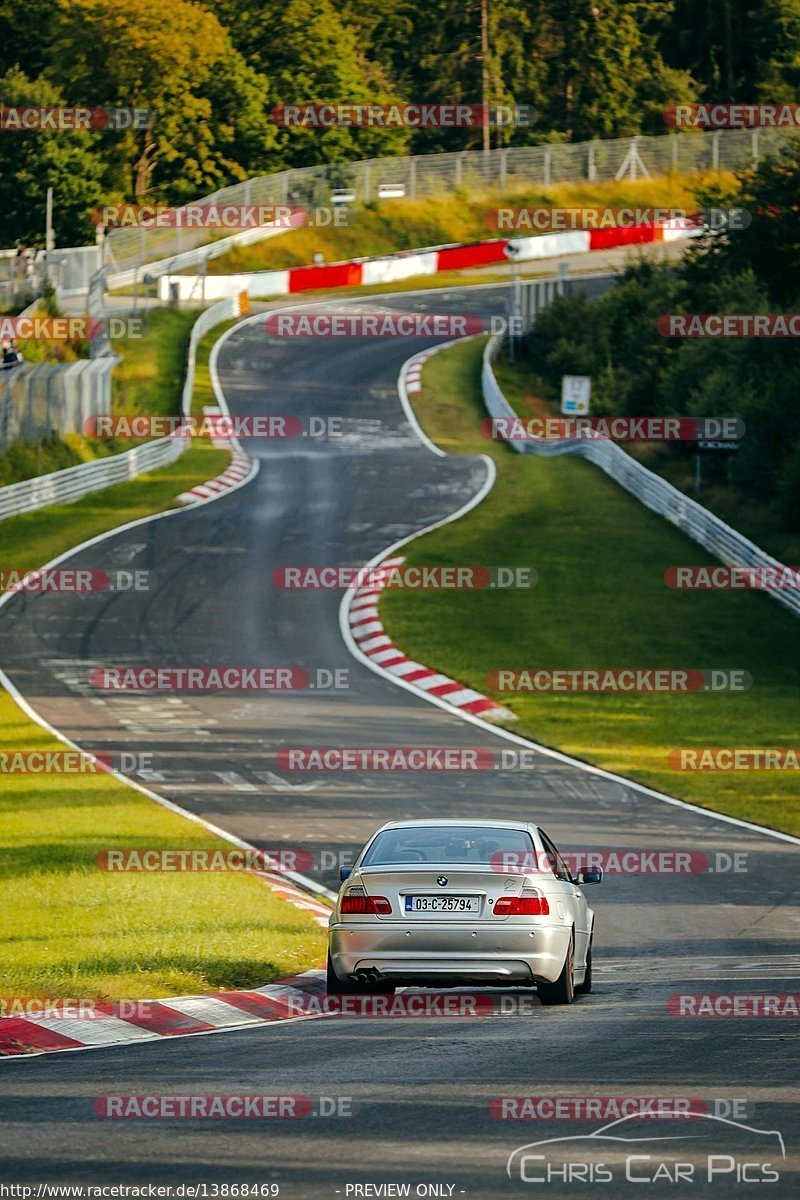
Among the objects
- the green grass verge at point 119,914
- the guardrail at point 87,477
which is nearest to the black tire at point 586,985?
the green grass verge at point 119,914

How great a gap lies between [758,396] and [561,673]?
18.3 m

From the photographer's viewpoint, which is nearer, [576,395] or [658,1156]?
[658,1156]

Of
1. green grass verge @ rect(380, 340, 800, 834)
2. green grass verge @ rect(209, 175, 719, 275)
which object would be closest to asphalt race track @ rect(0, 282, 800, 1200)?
green grass verge @ rect(380, 340, 800, 834)

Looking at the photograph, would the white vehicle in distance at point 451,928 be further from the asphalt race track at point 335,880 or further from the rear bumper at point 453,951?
the asphalt race track at point 335,880

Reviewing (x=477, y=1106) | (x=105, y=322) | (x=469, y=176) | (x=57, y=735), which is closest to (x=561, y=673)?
(x=57, y=735)

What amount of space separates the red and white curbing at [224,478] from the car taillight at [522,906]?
30.9 metres

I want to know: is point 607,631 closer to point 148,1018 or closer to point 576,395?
point 576,395

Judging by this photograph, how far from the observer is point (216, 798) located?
2208 cm

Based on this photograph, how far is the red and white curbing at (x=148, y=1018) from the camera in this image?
35.0 ft

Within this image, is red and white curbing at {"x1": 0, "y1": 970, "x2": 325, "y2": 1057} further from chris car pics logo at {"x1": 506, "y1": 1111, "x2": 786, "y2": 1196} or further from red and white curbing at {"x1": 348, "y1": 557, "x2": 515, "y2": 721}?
red and white curbing at {"x1": 348, "y1": 557, "x2": 515, "y2": 721}

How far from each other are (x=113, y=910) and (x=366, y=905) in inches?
168

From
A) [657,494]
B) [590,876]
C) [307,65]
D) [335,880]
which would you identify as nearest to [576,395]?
[657,494]

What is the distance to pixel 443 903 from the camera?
39.4 ft

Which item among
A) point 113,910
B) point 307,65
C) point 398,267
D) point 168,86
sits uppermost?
point 307,65
